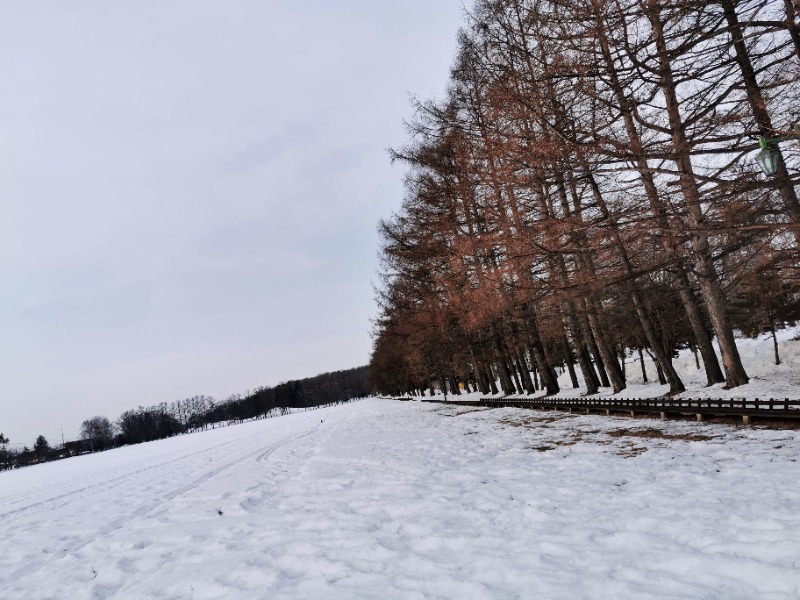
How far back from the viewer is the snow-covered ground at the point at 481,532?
315 cm

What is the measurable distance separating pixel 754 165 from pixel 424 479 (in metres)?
8.99

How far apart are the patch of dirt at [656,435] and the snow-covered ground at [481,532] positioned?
35 mm

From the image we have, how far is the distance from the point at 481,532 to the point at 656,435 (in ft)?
17.8

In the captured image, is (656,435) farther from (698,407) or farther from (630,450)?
(698,407)

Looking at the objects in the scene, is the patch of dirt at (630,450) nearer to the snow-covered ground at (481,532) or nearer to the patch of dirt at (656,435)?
the snow-covered ground at (481,532)

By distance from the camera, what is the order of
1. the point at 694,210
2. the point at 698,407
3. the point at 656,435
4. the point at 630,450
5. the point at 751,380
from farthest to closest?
1. the point at 751,380
2. the point at 694,210
3. the point at 698,407
4. the point at 656,435
5. the point at 630,450

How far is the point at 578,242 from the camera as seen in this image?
9234 mm

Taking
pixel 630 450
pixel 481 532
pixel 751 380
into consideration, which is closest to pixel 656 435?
pixel 630 450

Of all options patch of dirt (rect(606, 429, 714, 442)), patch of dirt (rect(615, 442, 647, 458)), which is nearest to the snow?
patch of dirt (rect(606, 429, 714, 442))

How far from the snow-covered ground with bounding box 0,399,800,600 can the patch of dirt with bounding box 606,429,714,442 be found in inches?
1.4

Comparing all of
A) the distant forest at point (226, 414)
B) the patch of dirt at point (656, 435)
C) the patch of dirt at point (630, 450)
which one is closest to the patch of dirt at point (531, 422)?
the patch of dirt at point (656, 435)

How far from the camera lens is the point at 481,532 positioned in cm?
421

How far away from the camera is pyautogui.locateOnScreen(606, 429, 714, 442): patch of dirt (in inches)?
283

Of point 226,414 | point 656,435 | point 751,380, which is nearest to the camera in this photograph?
point 656,435
